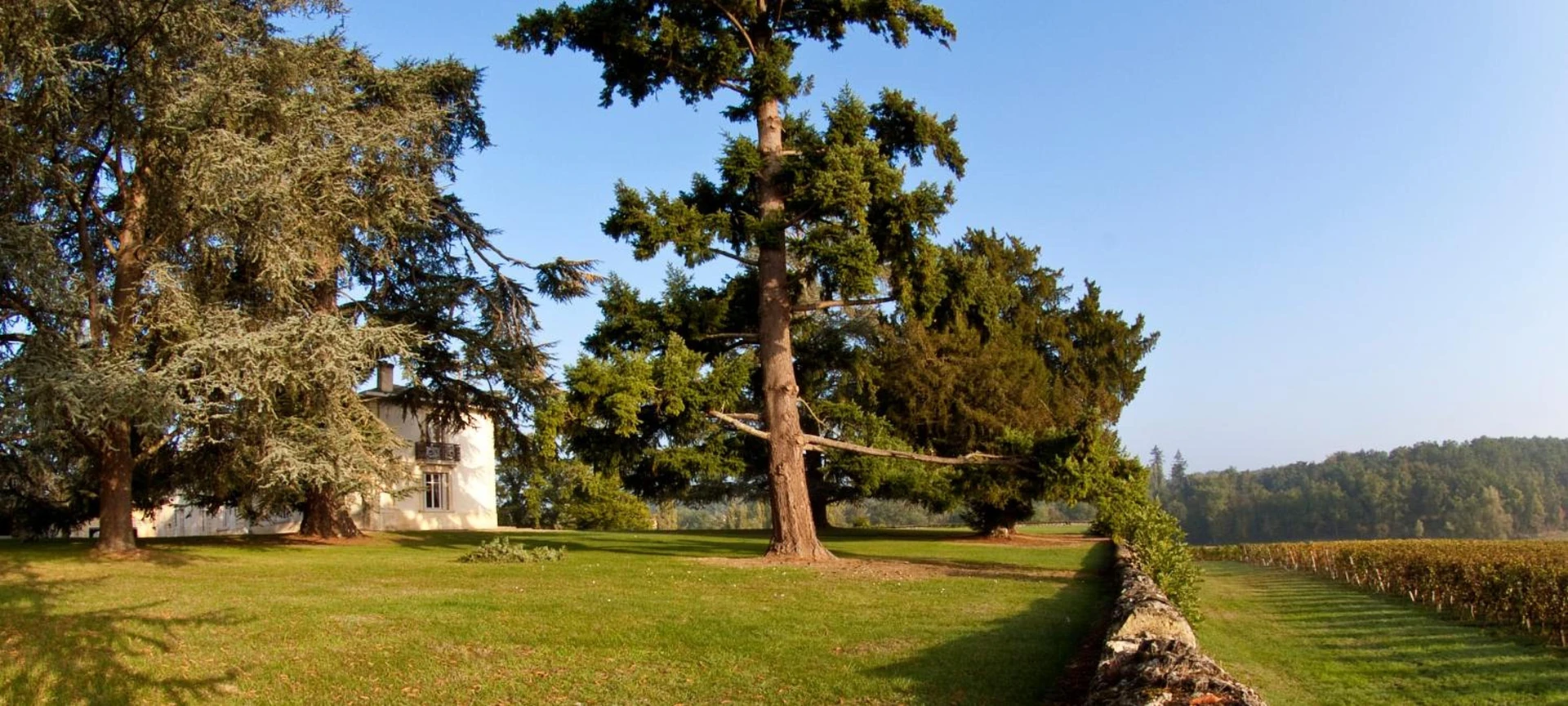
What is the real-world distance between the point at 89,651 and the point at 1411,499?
81.9 meters

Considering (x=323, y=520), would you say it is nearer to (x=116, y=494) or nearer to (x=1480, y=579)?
(x=116, y=494)

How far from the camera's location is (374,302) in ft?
82.0

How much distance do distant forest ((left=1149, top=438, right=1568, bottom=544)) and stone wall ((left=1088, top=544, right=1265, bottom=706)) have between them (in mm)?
59805

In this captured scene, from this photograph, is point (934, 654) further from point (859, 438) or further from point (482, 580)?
point (859, 438)

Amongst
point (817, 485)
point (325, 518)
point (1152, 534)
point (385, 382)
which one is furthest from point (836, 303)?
point (385, 382)

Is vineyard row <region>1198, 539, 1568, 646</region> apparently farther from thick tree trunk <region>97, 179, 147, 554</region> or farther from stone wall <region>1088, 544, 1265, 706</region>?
thick tree trunk <region>97, 179, 147, 554</region>

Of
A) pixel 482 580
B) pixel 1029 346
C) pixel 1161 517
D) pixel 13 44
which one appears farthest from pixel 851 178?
pixel 1029 346

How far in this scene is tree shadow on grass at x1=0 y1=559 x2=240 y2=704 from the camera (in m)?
7.49

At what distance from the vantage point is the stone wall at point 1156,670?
16.5ft

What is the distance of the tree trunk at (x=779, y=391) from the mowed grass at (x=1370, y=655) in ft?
23.3

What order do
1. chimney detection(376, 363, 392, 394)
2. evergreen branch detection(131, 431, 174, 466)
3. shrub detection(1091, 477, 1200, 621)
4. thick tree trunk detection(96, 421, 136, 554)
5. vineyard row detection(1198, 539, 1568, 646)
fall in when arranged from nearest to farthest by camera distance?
shrub detection(1091, 477, 1200, 621)
vineyard row detection(1198, 539, 1568, 646)
thick tree trunk detection(96, 421, 136, 554)
evergreen branch detection(131, 431, 174, 466)
chimney detection(376, 363, 392, 394)

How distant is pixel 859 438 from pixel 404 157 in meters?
12.7

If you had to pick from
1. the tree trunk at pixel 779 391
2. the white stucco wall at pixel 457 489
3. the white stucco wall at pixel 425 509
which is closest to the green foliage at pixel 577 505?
the white stucco wall at pixel 457 489

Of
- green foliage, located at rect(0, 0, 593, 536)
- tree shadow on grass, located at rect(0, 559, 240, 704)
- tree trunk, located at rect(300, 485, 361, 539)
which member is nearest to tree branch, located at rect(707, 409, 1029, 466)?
green foliage, located at rect(0, 0, 593, 536)
